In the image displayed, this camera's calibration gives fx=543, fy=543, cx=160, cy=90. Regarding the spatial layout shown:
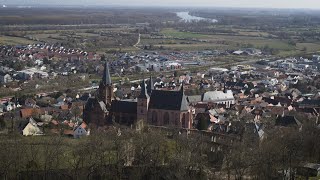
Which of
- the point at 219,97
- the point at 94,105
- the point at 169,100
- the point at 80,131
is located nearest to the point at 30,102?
the point at 94,105

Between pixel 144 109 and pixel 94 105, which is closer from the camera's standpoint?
pixel 144 109

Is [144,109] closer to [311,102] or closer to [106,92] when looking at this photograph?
[106,92]

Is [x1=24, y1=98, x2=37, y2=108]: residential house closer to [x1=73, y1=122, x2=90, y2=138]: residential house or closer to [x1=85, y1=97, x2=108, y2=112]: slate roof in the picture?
[x1=85, y1=97, x2=108, y2=112]: slate roof

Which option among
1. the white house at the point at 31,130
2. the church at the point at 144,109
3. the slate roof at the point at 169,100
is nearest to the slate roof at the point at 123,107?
the church at the point at 144,109

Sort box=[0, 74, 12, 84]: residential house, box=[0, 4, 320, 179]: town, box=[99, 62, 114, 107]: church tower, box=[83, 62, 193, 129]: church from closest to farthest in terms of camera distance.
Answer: box=[0, 4, 320, 179]: town
box=[83, 62, 193, 129]: church
box=[99, 62, 114, 107]: church tower
box=[0, 74, 12, 84]: residential house

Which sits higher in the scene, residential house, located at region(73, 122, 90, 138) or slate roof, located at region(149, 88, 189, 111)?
slate roof, located at region(149, 88, 189, 111)

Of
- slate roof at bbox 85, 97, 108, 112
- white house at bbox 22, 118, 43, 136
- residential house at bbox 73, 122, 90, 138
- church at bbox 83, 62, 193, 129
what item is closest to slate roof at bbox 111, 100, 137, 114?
church at bbox 83, 62, 193, 129

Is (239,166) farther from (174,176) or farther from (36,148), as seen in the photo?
(36,148)

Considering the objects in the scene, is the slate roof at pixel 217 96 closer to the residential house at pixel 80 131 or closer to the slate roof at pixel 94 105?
the slate roof at pixel 94 105
